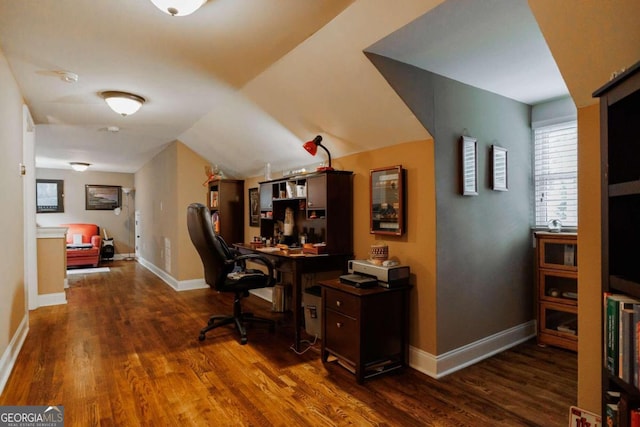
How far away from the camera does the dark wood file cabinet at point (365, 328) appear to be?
7.61 feet

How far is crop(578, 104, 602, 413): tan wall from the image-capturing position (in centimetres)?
158

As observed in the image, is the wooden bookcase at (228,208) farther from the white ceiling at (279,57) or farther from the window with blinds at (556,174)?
the window with blinds at (556,174)

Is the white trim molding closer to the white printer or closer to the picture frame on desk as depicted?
the picture frame on desk

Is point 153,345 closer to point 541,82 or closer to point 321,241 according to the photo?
point 321,241

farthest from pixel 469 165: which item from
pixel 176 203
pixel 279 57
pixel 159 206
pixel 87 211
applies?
pixel 87 211

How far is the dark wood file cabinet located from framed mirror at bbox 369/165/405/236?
0.51 meters

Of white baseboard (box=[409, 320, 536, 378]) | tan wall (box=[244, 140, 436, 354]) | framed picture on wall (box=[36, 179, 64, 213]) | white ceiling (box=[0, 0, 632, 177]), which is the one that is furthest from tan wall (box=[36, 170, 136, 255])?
white baseboard (box=[409, 320, 536, 378])

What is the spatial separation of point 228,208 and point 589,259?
4.43 m

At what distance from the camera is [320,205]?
312 centimetres

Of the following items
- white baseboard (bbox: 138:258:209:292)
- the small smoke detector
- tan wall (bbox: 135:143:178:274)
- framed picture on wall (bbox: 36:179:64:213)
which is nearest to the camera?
the small smoke detector

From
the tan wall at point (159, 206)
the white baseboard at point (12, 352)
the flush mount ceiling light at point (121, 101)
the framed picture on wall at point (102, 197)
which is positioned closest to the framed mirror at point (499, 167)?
the flush mount ceiling light at point (121, 101)

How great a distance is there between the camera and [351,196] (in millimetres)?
3188

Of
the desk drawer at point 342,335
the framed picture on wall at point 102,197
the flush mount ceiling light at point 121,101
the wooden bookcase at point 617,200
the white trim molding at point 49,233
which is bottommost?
the desk drawer at point 342,335

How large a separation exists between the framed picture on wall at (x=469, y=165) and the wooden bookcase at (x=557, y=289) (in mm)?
916
